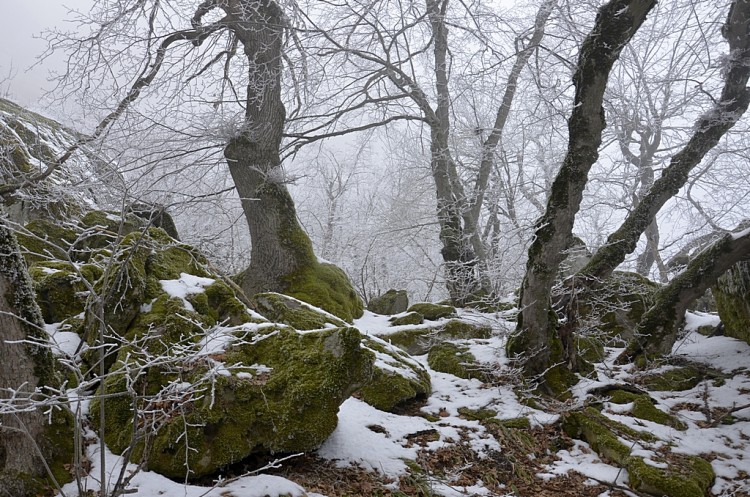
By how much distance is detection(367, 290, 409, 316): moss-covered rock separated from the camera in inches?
362

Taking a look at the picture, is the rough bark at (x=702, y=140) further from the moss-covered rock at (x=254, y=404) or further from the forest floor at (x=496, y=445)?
the moss-covered rock at (x=254, y=404)

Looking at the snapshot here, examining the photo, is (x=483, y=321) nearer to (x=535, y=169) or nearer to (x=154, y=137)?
(x=154, y=137)

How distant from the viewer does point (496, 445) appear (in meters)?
3.88

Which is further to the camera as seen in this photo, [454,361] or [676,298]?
[454,361]

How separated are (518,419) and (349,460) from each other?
1839 millimetres

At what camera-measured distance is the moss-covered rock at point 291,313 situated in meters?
4.79

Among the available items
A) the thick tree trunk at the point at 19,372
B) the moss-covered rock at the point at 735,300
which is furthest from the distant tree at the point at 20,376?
the moss-covered rock at the point at 735,300

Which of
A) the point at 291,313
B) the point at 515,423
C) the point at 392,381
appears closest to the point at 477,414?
the point at 515,423

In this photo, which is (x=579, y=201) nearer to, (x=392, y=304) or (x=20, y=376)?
(x=20, y=376)

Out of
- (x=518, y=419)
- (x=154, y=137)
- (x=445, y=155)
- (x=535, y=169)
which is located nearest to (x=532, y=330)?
(x=518, y=419)

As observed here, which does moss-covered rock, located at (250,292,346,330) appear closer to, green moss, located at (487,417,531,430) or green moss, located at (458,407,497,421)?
green moss, located at (458,407,497,421)

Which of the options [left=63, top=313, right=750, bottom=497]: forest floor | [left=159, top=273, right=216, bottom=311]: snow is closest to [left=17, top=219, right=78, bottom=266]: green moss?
[left=159, top=273, right=216, bottom=311]: snow

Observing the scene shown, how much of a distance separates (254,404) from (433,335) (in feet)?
12.0

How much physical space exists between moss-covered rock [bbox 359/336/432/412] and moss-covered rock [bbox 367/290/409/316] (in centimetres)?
407
